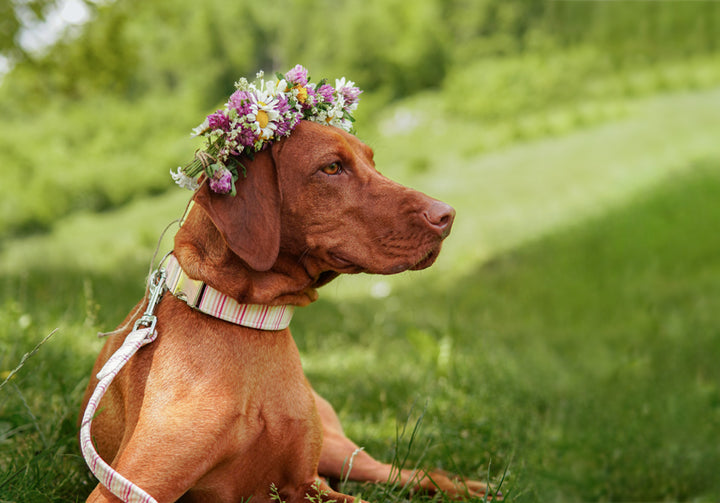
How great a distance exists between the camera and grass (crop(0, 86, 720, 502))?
150 inches

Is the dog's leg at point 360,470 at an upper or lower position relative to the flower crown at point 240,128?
lower

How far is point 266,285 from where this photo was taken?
2.53m

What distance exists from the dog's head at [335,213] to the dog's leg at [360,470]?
958 mm

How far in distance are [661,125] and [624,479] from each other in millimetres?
9193

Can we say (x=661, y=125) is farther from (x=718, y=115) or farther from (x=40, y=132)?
(x=40, y=132)

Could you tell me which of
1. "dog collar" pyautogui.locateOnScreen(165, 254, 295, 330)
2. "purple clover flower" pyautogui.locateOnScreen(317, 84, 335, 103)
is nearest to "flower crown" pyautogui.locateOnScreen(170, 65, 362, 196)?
"purple clover flower" pyautogui.locateOnScreen(317, 84, 335, 103)

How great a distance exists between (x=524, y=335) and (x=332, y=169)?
451cm

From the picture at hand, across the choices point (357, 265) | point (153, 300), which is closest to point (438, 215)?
point (357, 265)

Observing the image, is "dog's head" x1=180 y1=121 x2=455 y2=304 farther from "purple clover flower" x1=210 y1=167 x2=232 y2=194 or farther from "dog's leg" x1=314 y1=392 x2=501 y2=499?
"dog's leg" x1=314 y1=392 x2=501 y2=499

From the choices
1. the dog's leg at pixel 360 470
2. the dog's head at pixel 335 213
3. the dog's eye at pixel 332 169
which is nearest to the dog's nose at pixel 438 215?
the dog's head at pixel 335 213

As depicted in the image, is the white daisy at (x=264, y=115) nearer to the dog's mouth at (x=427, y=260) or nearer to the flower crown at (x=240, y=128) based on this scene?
the flower crown at (x=240, y=128)

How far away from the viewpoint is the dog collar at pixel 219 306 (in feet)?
8.18

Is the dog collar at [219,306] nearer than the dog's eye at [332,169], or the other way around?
the dog collar at [219,306]

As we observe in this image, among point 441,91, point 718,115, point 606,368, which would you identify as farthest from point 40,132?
point 606,368
